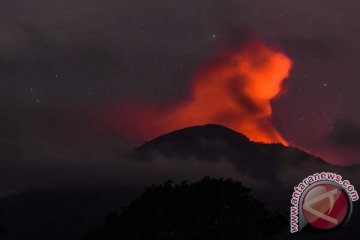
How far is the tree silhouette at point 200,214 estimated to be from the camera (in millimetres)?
67750

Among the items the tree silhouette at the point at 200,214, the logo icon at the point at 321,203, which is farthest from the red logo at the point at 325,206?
the tree silhouette at the point at 200,214

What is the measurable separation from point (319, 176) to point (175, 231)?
17.5 meters

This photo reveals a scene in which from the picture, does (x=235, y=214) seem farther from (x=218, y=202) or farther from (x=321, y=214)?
(x=321, y=214)

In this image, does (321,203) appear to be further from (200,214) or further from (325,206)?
(200,214)

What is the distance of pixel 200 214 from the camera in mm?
68500

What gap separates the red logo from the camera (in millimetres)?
73500

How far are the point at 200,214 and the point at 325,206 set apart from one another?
1473 cm

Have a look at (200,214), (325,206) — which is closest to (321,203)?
(325,206)

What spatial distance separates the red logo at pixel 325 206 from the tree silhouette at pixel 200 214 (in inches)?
127

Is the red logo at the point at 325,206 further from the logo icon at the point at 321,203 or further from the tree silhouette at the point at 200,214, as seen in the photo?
the tree silhouette at the point at 200,214

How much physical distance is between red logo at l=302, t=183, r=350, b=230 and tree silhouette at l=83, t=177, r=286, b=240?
127 inches

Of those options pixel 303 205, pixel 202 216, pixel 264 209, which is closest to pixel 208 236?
pixel 202 216

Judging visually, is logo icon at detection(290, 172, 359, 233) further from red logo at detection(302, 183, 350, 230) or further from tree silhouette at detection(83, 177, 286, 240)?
tree silhouette at detection(83, 177, 286, 240)

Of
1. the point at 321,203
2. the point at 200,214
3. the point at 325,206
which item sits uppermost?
the point at 321,203
